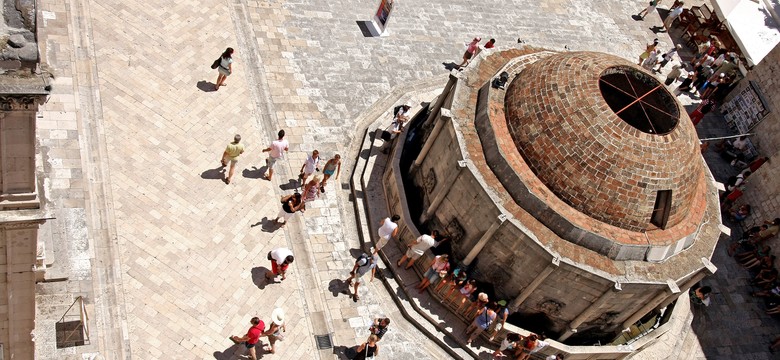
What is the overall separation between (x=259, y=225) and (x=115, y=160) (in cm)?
479

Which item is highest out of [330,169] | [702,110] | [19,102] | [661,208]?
[330,169]

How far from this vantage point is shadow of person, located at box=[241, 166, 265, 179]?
23.6 m

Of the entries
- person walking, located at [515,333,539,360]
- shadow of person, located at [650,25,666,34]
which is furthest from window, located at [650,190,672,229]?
shadow of person, located at [650,25,666,34]

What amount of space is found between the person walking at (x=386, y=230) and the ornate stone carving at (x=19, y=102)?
11.8 meters

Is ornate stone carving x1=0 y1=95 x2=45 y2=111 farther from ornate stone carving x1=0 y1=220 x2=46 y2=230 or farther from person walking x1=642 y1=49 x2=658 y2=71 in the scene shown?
person walking x1=642 y1=49 x2=658 y2=71

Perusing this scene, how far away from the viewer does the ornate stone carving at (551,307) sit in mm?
21630

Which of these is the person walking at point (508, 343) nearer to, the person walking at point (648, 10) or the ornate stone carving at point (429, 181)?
the ornate stone carving at point (429, 181)

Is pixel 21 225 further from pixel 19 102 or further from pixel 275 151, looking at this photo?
pixel 275 151

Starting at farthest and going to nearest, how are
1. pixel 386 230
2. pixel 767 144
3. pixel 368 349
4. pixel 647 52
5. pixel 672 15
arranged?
pixel 672 15 < pixel 647 52 < pixel 767 144 < pixel 386 230 < pixel 368 349

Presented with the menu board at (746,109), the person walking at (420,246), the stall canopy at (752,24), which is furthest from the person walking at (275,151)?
the stall canopy at (752,24)

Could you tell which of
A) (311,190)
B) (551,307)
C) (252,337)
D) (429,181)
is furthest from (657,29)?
(252,337)

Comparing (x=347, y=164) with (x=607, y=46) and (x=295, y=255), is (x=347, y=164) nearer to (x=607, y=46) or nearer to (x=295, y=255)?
(x=295, y=255)

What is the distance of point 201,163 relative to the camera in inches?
915

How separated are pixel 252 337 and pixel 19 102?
8.96m
